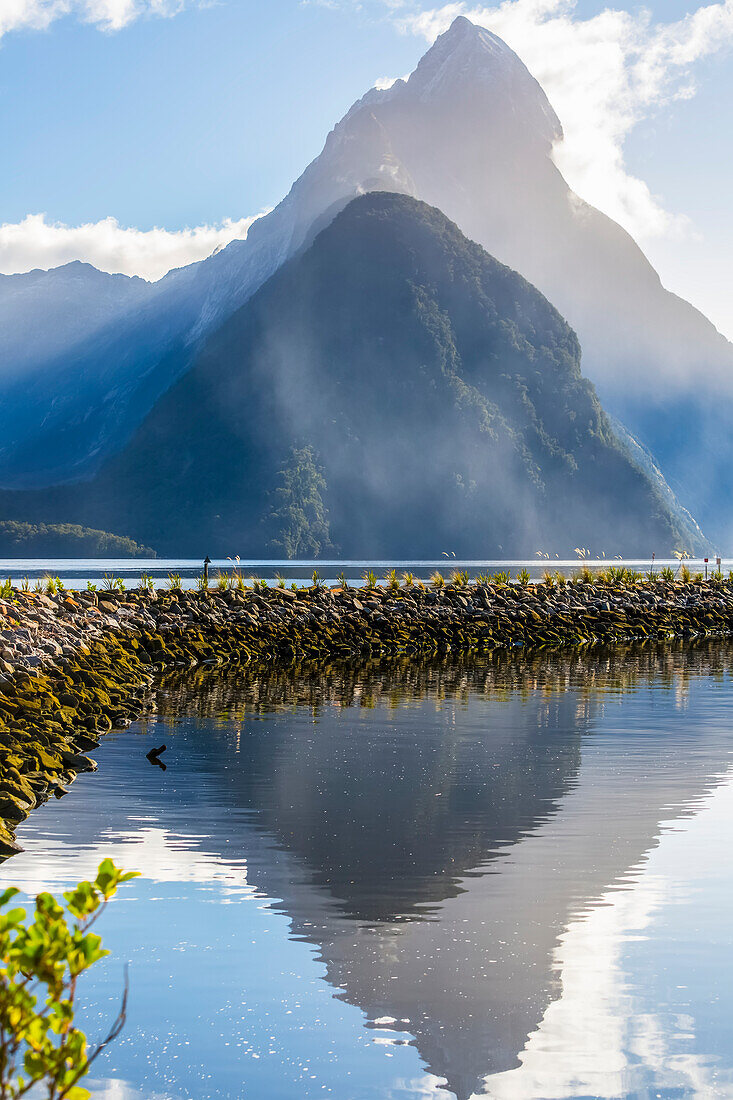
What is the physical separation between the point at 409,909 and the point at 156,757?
7875 mm

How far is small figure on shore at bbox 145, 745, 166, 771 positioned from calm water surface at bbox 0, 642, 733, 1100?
24 centimetres

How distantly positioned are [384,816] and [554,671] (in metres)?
18.9

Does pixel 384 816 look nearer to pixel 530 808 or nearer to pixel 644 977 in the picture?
pixel 530 808

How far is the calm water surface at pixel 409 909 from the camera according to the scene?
6742mm

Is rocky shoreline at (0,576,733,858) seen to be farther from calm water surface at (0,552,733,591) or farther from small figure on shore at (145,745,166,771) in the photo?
calm water surface at (0,552,733,591)

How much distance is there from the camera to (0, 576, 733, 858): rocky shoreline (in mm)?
17328

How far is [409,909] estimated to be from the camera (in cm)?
965

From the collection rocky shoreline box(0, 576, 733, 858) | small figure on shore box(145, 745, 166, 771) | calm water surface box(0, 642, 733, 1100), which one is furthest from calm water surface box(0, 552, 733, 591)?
calm water surface box(0, 642, 733, 1100)

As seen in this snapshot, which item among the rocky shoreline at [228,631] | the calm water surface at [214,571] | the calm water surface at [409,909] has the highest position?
the calm water surface at [214,571]

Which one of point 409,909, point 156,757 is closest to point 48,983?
point 409,909

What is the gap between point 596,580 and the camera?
55.7 m

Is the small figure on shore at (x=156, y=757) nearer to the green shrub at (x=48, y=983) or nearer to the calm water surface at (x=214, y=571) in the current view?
the green shrub at (x=48, y=983)

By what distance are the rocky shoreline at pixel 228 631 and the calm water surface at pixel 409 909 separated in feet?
3.07

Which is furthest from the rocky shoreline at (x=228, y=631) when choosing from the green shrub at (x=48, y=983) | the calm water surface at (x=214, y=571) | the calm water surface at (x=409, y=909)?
the calm water surface at (x=214, y=571)
